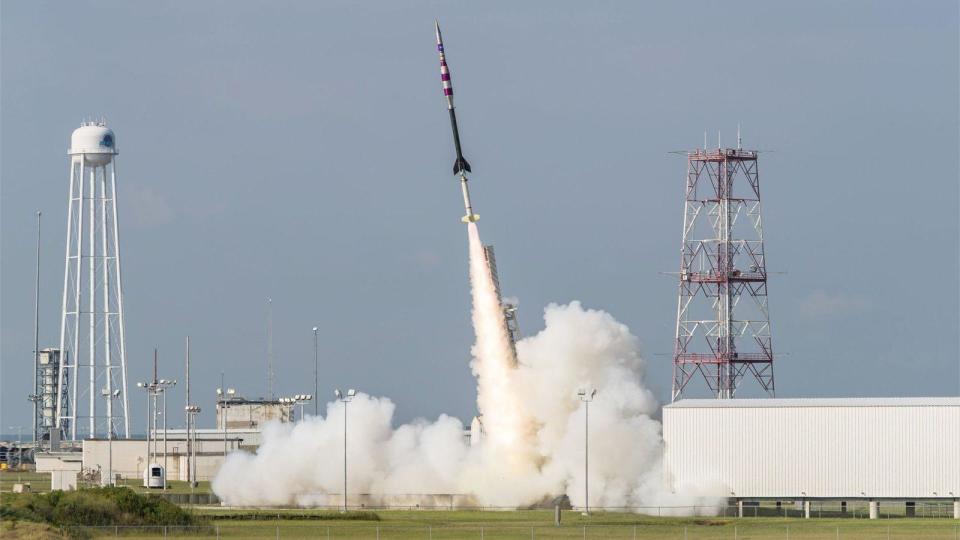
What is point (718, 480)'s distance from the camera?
8581cm

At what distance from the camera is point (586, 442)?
78.3m

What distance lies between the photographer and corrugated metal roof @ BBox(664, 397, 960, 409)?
85125 millimetres

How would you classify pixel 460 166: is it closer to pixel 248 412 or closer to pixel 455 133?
pixel 455 133

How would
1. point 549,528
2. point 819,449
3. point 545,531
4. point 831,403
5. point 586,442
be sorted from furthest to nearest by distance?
1. point 831,403
2. point 819,449
3. point 586,442
4. point 549,528
5. point 545,531

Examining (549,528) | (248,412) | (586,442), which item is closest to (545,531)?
(549,528)

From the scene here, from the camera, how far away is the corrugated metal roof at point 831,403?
85125mm

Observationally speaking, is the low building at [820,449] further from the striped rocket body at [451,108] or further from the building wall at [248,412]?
the building wall at [248,412]

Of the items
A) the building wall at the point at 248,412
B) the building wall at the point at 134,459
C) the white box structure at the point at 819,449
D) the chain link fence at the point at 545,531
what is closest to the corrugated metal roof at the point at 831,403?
the white box structure at the point at 819,449

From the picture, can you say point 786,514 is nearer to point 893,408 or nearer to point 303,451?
point 893,408

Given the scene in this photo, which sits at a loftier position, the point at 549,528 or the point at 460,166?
the point at 460,166

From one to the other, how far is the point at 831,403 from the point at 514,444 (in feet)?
47.2

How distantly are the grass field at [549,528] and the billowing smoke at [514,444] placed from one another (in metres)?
3.56

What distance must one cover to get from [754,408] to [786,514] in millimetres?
4938

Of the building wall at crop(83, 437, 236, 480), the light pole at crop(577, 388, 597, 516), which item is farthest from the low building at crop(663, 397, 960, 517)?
the building wall at crop(83, 437, 236, 480)
